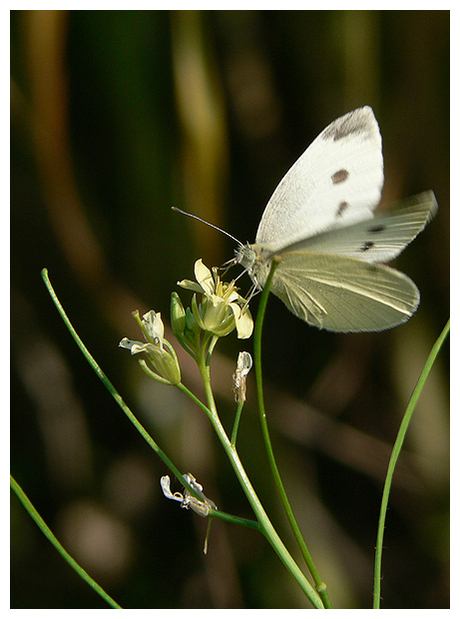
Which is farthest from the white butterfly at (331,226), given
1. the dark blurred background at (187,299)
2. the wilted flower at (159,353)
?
the dark blurred background at (187,299)

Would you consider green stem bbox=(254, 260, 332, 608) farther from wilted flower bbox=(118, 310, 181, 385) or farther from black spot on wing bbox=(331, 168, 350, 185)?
black spot on wing bbox=(331, 168, 350, 185)

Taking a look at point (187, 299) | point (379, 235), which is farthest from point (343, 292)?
point (187, 299)

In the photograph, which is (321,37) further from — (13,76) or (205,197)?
(13,76)

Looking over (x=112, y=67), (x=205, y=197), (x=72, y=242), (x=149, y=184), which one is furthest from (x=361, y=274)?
(x=112, y=67)

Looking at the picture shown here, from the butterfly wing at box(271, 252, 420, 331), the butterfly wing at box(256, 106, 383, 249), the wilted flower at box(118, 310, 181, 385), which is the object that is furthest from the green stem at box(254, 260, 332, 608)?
the butterfly wing at box(256, 106, 383, 249)

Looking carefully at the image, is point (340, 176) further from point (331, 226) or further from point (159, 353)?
point (159, 353)

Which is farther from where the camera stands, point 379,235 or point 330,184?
point 330,184

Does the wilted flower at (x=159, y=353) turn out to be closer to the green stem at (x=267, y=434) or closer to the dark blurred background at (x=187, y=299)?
the green stem at (x=267, y=434)
